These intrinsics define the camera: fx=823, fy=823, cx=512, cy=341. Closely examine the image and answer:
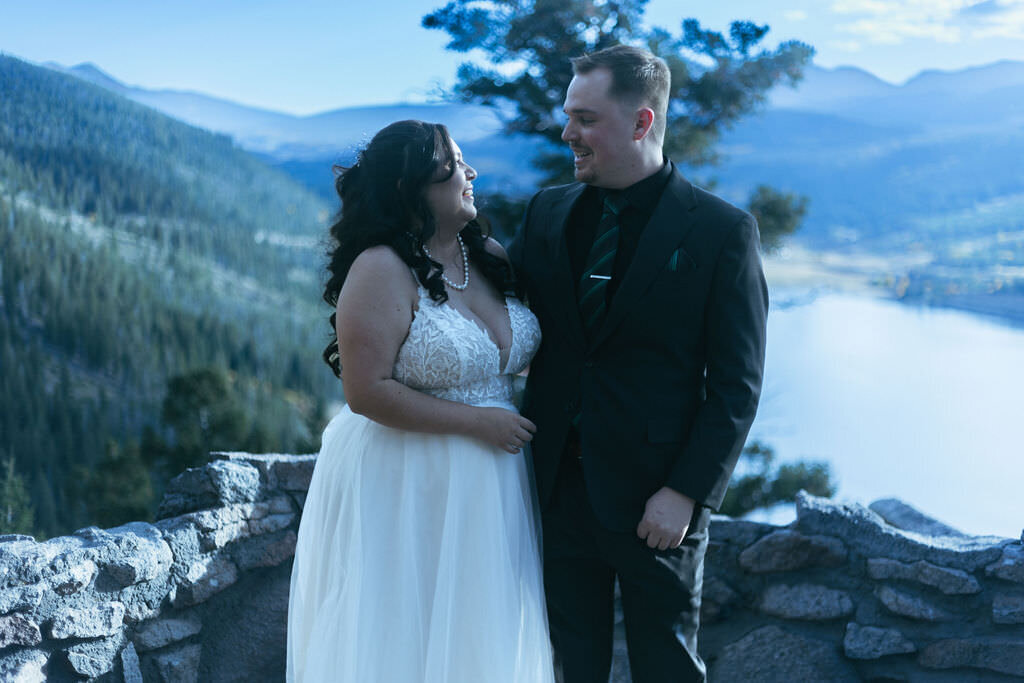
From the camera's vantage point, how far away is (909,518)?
10.6ft

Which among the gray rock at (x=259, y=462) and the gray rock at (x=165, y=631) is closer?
the gray rock at (x=165, y=631)

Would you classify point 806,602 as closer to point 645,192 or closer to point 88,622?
point 645,192

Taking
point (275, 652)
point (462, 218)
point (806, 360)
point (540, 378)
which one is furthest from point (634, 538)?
point (806, 360)

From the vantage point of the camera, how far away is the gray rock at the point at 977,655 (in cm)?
228

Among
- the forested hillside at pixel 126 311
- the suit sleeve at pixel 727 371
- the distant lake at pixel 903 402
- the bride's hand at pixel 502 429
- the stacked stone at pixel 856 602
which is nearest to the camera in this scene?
the suit sleeve at pixel 727 371

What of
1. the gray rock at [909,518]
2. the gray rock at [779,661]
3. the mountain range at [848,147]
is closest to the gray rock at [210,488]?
the gray rock at [779,661]

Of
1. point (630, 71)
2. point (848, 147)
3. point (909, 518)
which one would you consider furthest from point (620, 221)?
point (848, 147)

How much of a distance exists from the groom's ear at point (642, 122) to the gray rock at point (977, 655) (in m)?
1.71

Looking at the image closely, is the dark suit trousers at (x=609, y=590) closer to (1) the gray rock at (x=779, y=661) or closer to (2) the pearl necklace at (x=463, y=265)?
(2) the pearl necklace at (x=463, y=265)

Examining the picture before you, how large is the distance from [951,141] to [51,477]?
5.82 meters

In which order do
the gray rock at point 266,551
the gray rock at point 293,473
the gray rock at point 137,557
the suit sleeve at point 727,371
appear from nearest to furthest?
the suit sleeve at point 727,371 → the gray rock at point 137,557 → the gray rock at point 266,551 → the gray rock at point 293,473

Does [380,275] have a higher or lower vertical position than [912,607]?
higher

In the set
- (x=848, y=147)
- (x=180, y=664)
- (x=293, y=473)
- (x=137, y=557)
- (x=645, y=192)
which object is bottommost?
(x=180, y=664)

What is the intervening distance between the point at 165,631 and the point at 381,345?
1.19 m
